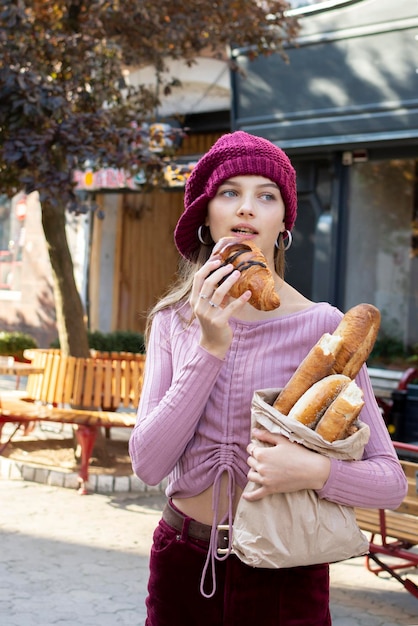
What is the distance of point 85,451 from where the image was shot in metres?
7.79

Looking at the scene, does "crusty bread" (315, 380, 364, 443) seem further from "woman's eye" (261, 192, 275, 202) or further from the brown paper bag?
"woman's eye" (261, 192, 275, 202)

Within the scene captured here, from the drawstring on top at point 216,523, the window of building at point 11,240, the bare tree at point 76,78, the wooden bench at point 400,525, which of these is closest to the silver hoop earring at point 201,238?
the drawstring on top at point 216,523

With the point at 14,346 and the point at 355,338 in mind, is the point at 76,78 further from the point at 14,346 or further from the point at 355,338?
the point at 14,346

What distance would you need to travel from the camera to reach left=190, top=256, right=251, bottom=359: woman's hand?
6.56 ft

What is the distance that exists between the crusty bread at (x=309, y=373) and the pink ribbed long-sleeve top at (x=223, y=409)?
179mm

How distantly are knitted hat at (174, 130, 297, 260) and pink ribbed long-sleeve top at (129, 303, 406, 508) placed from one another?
28cm

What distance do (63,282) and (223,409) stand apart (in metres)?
6.74

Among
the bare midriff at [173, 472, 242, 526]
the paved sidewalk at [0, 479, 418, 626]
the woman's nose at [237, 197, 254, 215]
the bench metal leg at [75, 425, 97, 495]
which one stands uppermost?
the woman's nose at [237, 197, 254, 215]

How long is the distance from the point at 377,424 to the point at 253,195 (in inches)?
24.6

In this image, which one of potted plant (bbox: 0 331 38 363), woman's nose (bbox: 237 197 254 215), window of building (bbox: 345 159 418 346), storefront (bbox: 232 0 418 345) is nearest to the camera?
woman's nose (bbox: 237 197 254 215)

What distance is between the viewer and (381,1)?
9352mm

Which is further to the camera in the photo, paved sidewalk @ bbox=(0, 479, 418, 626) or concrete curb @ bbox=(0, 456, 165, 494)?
concrete curb @ bbox=(0, 456, 165, 494)

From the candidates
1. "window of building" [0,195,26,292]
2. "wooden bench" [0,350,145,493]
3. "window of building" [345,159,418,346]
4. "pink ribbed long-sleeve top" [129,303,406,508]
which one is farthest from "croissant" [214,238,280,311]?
"window of building" [0,195,26,292]

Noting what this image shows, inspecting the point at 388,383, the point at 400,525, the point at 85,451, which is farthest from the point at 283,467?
the point at 388,383
